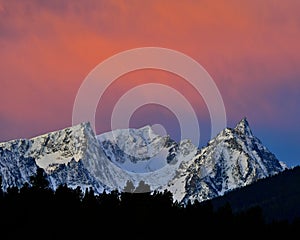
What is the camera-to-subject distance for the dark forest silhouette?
88750 millimetres

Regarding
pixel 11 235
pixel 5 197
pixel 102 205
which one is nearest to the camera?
pixel 11 235

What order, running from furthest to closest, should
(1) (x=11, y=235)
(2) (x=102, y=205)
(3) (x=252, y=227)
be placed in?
(3) (x=252, y=227)
(2) (x=102, y=205)
(1) (x=11, y=235)

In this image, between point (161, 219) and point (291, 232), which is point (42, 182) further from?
point (291, 232)

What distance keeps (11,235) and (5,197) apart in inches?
471

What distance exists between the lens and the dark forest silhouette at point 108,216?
88.8m

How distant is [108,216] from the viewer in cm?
9906

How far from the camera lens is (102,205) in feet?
332

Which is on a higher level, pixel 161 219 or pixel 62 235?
pixel 161 219

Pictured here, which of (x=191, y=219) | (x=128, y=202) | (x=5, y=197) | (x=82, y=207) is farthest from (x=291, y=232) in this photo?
(x=5, y=197)

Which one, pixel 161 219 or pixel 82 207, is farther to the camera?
pixel 161 219

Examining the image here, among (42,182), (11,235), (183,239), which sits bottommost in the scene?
(11,235)

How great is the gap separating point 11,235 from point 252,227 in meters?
50.5

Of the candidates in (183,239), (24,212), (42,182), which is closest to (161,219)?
(183,239)

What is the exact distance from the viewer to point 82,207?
97250 millimetres
